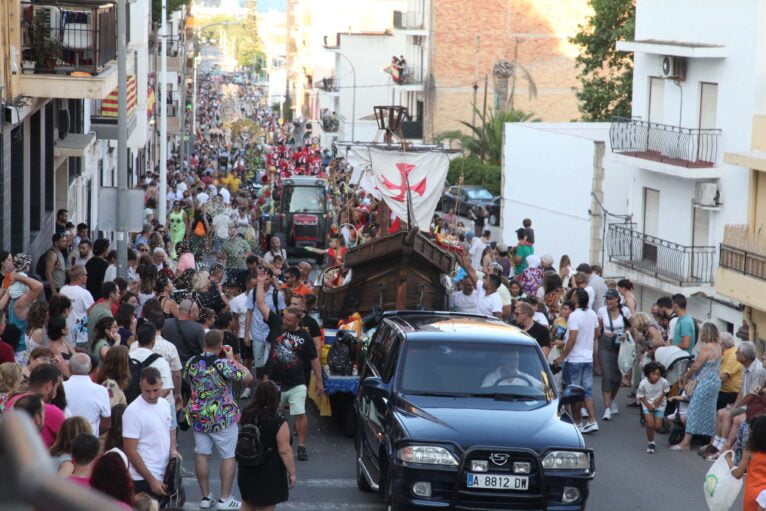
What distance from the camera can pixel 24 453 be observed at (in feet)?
3.90

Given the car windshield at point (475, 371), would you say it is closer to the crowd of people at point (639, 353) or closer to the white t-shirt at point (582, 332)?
the crowd of people at point (639, 353)

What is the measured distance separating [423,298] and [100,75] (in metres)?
6.79

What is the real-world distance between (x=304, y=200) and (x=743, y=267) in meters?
14.0


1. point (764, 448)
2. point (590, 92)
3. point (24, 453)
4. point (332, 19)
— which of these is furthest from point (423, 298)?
point (332, 19)

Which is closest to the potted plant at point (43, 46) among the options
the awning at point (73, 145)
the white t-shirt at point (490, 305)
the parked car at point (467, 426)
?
the awning at point (73, 145)

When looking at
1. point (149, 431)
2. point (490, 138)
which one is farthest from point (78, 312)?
point (490, 138)

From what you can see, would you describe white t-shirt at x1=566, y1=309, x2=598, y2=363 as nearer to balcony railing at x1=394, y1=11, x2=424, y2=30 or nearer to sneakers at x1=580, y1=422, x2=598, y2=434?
sneakers at x1=580, y1=422, x2=598, y2=434

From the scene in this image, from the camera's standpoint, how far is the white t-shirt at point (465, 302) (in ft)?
54.5

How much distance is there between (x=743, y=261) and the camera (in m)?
27.0

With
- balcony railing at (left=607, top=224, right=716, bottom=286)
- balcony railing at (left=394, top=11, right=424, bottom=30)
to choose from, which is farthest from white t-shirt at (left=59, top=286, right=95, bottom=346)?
balcony railing at (left=394, top=11, right=424, bottom=30)

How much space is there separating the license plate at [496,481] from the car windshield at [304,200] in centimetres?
2689

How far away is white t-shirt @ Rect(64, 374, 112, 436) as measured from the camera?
27.4 feet

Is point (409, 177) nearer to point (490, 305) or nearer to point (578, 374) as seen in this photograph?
point (490, 305)

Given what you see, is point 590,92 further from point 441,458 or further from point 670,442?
point 441,458
